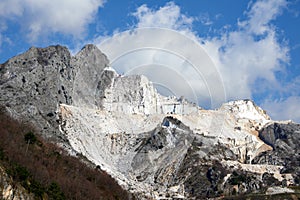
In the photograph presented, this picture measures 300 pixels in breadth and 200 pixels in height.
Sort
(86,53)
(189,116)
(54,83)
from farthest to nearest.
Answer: (189,116) → (86,53) → (54,83)

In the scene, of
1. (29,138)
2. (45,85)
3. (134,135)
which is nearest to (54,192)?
(29,138)

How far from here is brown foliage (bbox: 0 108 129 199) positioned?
5609cm

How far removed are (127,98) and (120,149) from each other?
122 feet

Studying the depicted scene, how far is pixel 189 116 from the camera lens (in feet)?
592

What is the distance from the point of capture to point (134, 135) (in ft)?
474

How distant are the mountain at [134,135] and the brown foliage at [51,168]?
19.6m

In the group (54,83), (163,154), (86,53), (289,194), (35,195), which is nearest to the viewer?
(35,195)

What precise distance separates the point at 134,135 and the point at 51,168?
77.2 meters

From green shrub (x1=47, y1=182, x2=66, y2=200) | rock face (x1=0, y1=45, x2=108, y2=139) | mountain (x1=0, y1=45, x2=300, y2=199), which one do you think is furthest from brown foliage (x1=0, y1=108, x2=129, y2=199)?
rock face (x1=0, y1=45, x2=108, y2=139)

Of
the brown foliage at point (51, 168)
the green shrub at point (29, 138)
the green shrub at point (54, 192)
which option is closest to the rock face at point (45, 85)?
the brown foliage at point (51, 168)

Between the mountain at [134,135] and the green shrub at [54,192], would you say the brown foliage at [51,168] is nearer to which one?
the green shrub at [54,192]

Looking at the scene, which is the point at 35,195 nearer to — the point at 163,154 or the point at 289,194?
the point at 289,194

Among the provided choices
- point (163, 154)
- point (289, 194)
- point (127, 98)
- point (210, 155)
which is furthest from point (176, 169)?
point (127, 98)

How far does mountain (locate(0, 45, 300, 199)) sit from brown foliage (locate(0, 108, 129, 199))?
1956cm
